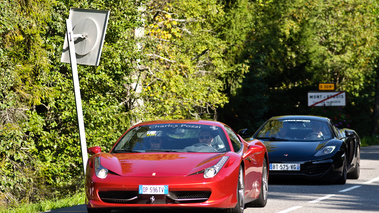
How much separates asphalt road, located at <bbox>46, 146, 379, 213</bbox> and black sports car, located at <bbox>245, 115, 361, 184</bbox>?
0.89 ft

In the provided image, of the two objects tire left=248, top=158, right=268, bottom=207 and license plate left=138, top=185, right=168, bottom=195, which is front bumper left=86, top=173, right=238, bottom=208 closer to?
license plate left=138, top=185, right=168, bottom=195

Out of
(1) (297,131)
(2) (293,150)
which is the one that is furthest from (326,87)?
(2) (293,150)

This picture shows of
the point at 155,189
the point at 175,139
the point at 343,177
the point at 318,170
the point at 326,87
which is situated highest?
the point at 175,139

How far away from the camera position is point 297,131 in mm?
16672

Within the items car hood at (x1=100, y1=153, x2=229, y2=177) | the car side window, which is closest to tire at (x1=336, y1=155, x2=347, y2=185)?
the car side window

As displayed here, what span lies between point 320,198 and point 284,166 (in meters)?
2.77

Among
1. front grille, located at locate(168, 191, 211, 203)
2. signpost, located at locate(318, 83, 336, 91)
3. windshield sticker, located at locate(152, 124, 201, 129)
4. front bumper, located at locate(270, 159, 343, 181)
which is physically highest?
windshield sticker, located at locate(152, 124, 201, 129)

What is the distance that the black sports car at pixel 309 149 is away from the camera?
15.2 m

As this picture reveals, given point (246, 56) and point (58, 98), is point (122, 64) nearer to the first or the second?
point (58, 98)

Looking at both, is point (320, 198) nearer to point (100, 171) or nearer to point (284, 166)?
point (284, 166)

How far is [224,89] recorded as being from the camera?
4100 cm

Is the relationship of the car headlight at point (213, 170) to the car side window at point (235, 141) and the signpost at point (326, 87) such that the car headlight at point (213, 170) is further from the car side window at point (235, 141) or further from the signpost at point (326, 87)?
the signpost at point (326, 87)

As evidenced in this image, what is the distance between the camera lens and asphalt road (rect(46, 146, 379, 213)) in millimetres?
10812

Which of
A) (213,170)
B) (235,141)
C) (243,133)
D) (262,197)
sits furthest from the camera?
(243,133)
